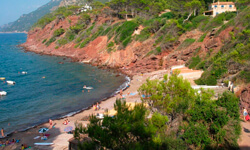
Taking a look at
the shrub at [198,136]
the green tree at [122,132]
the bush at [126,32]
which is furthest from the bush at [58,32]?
the shrub at [198,136]

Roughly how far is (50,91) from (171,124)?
26.4m

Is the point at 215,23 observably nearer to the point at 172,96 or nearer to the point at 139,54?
the point at 139,54

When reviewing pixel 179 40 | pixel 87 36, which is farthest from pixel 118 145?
pixel 87 36

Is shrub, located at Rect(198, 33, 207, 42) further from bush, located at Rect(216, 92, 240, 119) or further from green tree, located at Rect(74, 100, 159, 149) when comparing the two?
green tree, located at Rect(74, 100, 159, 149)

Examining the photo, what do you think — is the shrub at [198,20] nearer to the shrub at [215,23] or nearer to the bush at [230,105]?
the shrub at [215,23]

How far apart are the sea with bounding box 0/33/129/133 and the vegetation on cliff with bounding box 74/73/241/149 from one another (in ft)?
51.9

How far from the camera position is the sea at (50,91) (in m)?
25.7

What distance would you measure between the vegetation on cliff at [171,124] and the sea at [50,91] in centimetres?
1582

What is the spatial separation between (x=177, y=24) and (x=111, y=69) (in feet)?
58.4

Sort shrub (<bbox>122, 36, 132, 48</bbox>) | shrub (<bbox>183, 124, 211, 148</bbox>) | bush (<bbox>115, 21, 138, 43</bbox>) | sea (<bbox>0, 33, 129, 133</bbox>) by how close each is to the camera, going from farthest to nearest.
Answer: bush (<bbox>115, 21, 138, 43</bbox>), shrub (<bbox>122, 36, 132, 48</bbox>), sea (<bbox>0, 33, 129, 133</bbox>), shrub (<bbox>183, 124, 211, 148</bbox>)

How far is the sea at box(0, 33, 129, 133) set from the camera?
25.7m

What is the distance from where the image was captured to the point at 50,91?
34.6 metres

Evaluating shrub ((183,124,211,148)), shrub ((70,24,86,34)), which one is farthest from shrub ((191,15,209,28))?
shrub ((70,24,86,34))

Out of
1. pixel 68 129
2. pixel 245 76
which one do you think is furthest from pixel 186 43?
pixel 68 129
